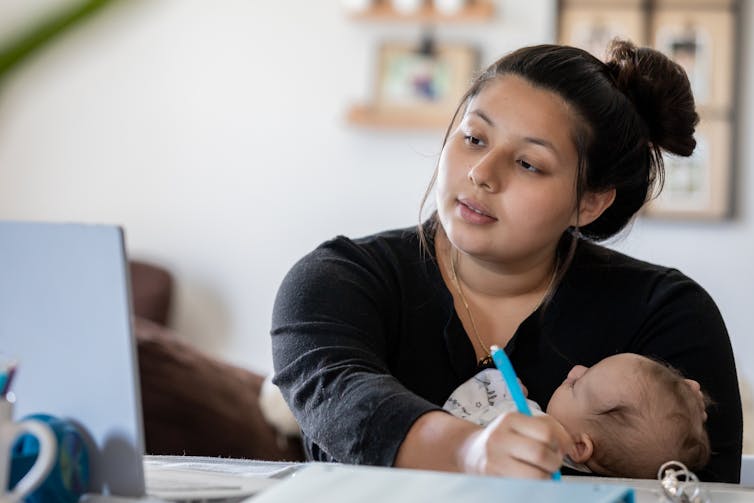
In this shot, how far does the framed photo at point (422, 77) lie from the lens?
10.8 ft

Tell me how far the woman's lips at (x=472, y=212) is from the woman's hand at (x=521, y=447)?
0.49 meters

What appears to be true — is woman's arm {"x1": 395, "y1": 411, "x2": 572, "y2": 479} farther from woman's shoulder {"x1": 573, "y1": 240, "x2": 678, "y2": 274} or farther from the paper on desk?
woman's shoulder {"x1": 573, "y1": 240, "x2": 678, "y2": 274}

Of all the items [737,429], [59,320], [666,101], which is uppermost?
[666,101]

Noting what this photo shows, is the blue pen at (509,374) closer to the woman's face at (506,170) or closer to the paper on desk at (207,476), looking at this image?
the paper on desk at (207,476)

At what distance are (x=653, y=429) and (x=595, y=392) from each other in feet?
0.27

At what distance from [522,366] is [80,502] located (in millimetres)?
757

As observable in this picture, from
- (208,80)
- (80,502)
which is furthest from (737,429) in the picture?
(208,80)

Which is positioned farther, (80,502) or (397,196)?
(397,196)

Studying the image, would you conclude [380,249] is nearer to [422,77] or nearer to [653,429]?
[653,429]

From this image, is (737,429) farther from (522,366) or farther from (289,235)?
(289,235)

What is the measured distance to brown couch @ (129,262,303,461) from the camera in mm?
2645

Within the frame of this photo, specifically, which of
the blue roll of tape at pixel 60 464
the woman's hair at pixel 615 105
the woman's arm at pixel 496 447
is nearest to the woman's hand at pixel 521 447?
the woman's arm at pixel 496 447

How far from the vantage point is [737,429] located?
143cm

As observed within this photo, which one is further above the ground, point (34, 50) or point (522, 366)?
point (34, 50)
